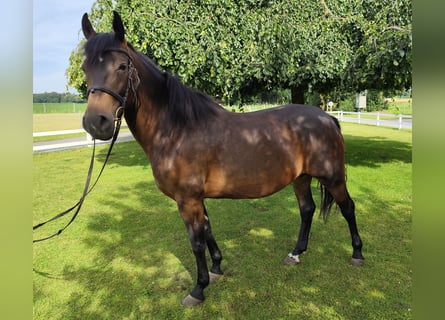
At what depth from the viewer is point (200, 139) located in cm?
284

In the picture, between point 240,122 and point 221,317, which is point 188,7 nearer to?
point 240,122

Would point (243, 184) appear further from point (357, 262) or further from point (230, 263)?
point (357, 262)

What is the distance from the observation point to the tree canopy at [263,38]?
6504 millimetres

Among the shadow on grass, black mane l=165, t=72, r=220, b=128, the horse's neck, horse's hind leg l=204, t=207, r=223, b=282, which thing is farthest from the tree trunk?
the horse's neck

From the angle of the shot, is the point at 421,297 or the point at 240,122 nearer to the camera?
the point at 421,297

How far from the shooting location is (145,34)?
663cm

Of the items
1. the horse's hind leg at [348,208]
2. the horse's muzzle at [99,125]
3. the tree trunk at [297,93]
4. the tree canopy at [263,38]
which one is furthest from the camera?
the tree trunk at [297,93]

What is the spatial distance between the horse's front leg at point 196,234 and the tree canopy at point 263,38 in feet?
14.0

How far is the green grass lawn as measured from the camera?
110 inches

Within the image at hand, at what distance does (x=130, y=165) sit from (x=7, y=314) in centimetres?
959

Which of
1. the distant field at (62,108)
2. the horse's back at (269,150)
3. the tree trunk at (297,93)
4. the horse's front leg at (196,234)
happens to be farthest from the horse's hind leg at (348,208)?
the distant field at (62,108)

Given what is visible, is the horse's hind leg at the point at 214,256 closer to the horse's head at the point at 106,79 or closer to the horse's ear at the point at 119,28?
the horse's head at the point at 106,79

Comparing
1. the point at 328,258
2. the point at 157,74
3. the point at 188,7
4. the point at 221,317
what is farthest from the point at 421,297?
the point at 188,7

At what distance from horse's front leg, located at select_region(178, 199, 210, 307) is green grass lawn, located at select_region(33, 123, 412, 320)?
0.11 metres
